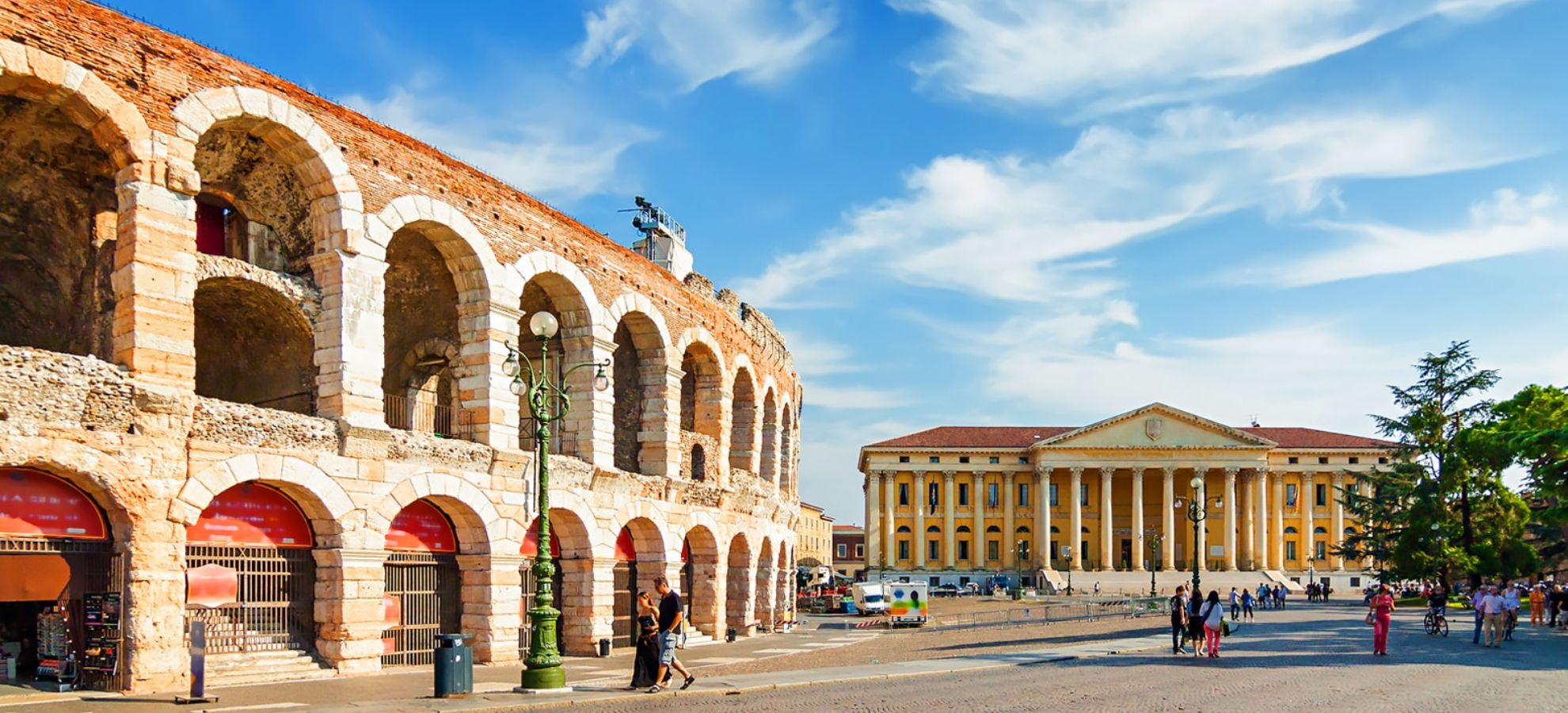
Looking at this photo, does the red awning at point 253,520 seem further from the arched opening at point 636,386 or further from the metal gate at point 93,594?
the arched opening at point 636,386

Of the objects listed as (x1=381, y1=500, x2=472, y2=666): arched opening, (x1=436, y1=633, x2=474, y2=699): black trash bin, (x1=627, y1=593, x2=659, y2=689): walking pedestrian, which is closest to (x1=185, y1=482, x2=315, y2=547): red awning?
(x1=381, y1=500, x2=472, y2=666): arched opening

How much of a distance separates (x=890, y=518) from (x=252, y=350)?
Answer: 84.7m

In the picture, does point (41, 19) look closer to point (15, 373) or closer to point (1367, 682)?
point (15, 373)

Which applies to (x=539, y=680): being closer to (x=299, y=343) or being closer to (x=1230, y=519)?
(x=299, y=343)

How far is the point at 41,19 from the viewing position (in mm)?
17234

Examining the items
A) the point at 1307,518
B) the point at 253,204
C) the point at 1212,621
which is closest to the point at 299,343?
the point at 253,204

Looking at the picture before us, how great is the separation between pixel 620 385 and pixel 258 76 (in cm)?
1390

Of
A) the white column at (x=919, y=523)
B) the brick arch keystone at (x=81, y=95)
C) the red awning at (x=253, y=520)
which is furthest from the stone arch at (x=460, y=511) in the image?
the white column at (x=919, y=523)

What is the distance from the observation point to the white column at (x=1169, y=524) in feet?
→ 326

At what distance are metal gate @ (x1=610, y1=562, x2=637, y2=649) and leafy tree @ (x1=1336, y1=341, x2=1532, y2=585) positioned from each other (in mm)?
39671

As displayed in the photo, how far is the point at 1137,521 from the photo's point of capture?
10125 cm

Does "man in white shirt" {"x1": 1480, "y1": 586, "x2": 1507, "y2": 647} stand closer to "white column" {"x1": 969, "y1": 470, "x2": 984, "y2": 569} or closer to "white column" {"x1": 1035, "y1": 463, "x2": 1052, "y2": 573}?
"white column" {"x1": 1035, "y1": 463, "x2": 1052, "y2": 573}

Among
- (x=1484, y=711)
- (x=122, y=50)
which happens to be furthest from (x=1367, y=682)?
(x=122, y=50)

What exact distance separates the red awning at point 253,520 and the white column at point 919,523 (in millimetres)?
88447
